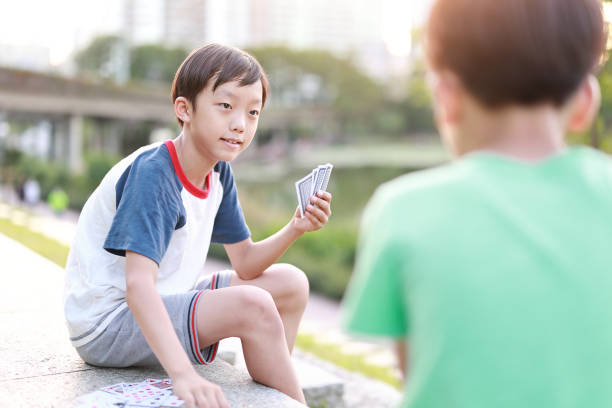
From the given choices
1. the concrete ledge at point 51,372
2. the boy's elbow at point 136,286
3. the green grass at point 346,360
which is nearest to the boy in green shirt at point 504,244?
the boy's elbow at point 136,286

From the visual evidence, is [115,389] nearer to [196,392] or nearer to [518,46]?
[196,392]

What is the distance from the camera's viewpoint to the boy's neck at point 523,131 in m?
1.02

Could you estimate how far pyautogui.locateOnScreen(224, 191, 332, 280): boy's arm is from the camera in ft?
6.91

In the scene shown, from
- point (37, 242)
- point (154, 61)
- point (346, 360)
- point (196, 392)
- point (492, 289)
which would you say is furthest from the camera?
point (154, 61)

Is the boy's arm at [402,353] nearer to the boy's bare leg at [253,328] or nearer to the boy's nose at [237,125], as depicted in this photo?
the boy's bare leg at [253,328]

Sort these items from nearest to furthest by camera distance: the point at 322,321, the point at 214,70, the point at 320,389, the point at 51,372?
1. the point at 214,70
2. the point at 51,372
3. the point at 320,389
4. the point at 322,321

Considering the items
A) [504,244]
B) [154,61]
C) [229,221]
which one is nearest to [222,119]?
[229,221]

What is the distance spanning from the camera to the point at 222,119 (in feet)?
6.79

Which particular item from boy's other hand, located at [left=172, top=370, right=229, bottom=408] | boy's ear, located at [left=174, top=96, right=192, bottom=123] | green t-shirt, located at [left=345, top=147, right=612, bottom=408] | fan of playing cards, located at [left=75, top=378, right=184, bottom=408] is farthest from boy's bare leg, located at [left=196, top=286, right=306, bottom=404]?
green t-shirt, located at [left=345, top=147, right=612, bottom=408]

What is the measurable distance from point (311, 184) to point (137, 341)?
2.41ft

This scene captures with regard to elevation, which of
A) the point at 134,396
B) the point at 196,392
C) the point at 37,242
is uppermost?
the point at 196,392

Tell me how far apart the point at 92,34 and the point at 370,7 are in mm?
52989

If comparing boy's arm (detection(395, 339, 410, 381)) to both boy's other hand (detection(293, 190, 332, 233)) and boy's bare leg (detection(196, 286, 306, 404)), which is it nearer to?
boy's bare leg (detection(196, 286, 306, 404))

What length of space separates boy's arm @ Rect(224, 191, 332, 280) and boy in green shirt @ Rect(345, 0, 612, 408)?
109 centimetres
